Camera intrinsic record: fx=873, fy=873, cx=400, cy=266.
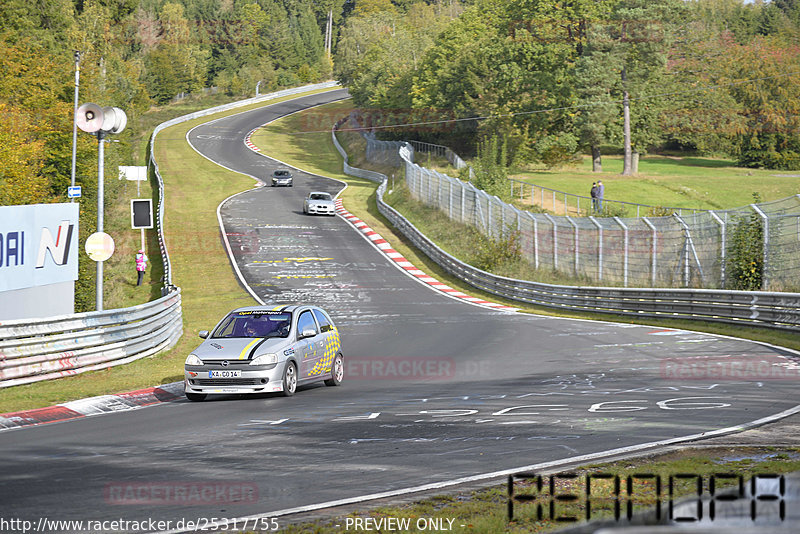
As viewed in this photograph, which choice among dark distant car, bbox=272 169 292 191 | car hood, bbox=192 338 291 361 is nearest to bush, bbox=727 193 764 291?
car hood, bbox=192 338 291 361

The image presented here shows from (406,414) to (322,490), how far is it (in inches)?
176

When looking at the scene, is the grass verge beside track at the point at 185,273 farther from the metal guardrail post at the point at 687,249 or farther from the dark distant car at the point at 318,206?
the metal guardrail post at the point at 687,249

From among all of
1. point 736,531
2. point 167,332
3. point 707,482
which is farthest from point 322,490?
point 167,332

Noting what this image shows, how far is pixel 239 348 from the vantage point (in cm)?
1398

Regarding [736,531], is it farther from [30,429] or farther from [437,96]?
[437,96]

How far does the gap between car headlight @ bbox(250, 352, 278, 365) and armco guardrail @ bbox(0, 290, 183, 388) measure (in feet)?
14.5

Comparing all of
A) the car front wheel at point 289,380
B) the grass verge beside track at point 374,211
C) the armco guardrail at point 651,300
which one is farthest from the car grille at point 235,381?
the armco guardrail at point 651,300

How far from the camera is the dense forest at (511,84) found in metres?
58.7

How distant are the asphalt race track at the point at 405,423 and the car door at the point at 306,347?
45 cm

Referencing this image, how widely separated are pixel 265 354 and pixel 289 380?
0.71 metres

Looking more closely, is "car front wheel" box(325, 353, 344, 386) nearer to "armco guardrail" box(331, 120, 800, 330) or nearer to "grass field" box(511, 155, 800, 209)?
"armco guardrail" box(331, 120, 800, 330)

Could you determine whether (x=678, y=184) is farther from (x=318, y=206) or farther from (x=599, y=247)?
(x=599, y=247)

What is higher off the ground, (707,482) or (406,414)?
(707,482)

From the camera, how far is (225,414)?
1208 centimetres
